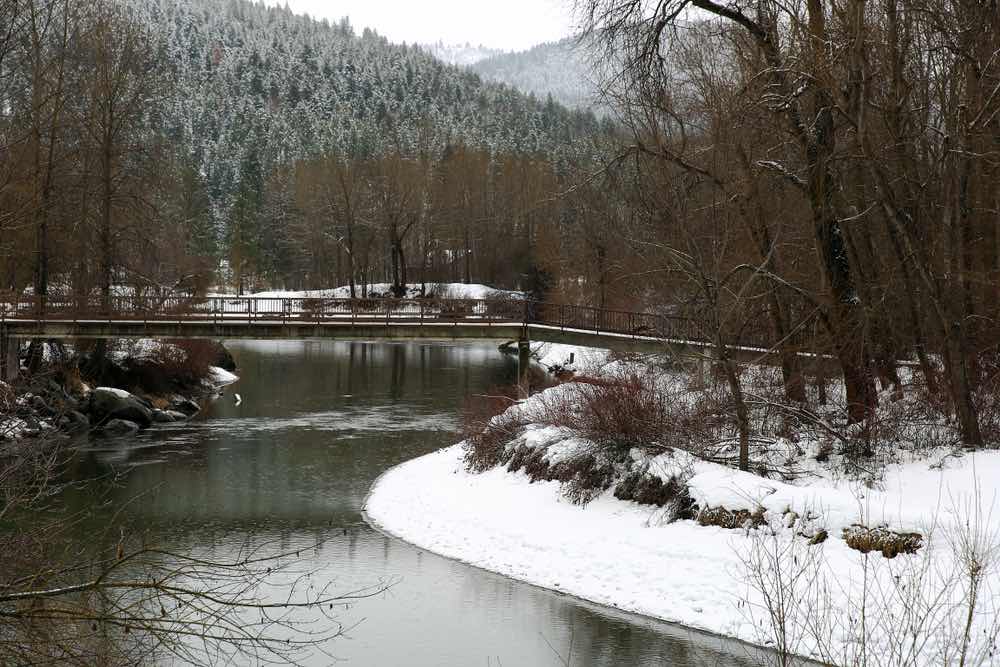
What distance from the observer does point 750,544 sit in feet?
46.6

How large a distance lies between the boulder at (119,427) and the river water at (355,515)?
0.76m

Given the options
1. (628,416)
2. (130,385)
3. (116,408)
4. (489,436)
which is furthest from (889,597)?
(130,385)

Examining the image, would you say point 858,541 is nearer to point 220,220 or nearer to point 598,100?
point 598,100

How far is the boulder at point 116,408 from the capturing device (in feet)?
95.2

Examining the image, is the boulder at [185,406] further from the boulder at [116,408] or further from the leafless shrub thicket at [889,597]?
the leafless shrub thicket at [889,597]

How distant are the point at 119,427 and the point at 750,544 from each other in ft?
69.1

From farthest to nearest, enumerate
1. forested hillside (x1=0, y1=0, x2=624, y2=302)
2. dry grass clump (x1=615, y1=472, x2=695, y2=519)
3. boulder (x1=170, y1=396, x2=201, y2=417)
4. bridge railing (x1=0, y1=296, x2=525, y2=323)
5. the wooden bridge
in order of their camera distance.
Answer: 1. forested hillside (x1=0, y1=0, x2=624, y2=302)
2. boulder (x1=170, y1=396, x2=201, y2=417)
3. bridge railing (x1=0, y1=296, x2=525, y2=323)
4. the wooden bridge
5. dry grass clump (x1=615, y1=472, x2=695, y2=519)

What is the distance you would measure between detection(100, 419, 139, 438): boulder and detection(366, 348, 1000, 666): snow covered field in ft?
40.6

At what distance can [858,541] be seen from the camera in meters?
13.2

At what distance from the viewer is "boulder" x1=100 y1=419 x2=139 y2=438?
92.1 feet

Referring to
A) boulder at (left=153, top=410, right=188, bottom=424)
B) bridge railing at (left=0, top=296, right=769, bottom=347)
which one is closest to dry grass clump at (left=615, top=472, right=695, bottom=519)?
bridge railing at (left=0, top=296, right=769, bottom=347)

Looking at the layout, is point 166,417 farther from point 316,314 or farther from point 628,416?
point 628,416

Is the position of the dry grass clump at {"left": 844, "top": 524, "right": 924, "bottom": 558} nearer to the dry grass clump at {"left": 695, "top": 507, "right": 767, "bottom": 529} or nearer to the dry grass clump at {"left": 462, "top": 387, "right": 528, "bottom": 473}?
the dry grass clump at {"left": 695, "top": 507, "right": 767, "bottom": 529}

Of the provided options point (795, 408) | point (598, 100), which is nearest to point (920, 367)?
point (795, 408)
